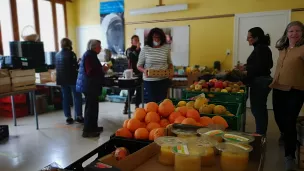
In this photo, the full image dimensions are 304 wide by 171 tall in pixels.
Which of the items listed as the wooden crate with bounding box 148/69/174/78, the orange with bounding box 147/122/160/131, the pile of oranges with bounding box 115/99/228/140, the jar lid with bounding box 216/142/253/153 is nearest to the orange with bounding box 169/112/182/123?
the pile of oranges with bounding box 115/99/228/140

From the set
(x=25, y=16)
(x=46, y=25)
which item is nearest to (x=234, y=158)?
(x=25, y=16)

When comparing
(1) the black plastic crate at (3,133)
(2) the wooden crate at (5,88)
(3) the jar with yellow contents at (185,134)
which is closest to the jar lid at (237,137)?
(3) the jar with yellow contents at (185,134)

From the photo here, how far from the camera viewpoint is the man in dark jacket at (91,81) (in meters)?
3.36

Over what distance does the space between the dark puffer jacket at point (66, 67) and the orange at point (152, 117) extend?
301 centimetres

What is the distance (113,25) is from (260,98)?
16.0ft

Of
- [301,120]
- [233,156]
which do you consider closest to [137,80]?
[301,120]

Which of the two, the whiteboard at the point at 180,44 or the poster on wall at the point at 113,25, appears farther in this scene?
the poster on wall at the point at 113,25

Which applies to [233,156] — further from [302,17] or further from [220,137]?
[302,17]

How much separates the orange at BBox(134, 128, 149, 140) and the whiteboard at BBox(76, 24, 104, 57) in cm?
609

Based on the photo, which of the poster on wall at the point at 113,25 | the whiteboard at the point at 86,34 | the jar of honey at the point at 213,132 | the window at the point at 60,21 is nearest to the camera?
the jar of honey at the point at 213,132

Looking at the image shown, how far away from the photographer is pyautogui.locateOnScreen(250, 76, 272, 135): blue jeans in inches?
110

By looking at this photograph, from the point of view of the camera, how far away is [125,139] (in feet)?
3.96

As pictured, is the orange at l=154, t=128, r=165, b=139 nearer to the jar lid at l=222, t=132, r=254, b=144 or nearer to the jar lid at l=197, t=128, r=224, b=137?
the jar lid at l=197, t=128, r=224, b=137

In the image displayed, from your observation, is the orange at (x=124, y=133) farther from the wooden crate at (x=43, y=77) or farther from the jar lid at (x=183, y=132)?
the wooden crate at (x=43, y=77)
